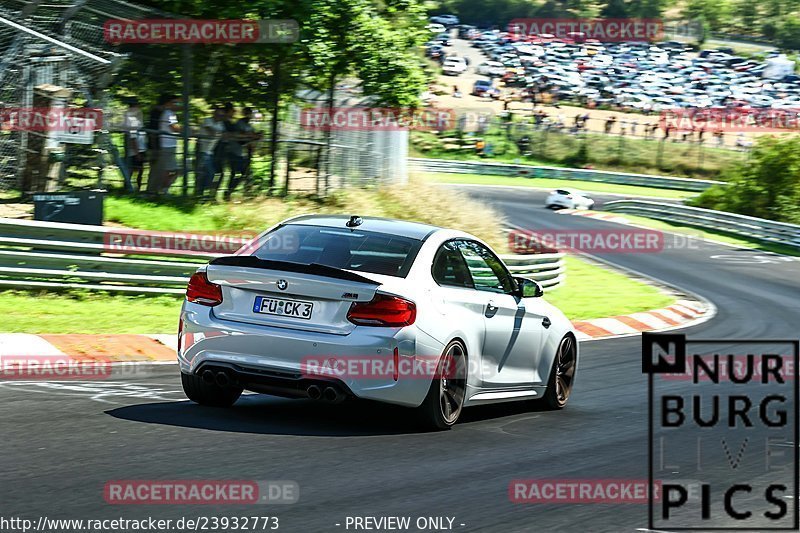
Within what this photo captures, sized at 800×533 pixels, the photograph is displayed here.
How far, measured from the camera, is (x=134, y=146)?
18.7m

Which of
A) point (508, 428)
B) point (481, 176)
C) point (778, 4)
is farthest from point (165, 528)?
point (778, 4)

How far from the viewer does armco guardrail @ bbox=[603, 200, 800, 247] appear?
38062mm

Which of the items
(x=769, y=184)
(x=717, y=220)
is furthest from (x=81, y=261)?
(x=769, y=184)

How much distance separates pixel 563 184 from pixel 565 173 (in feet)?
6.88

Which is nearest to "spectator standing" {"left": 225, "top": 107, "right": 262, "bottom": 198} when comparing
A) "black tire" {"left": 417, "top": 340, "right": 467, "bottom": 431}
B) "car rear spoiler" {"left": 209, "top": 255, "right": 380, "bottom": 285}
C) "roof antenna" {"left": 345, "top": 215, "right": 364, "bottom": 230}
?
"roof antenna" {"left": 345, "top": 215, "right": 364, "bottom": 230}

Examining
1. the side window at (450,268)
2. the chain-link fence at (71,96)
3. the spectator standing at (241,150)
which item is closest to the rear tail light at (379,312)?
the side window at (450,268)

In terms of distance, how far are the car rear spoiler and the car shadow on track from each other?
0.81 metres

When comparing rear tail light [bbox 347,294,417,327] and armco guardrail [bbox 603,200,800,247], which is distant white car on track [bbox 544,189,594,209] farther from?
rear tail light [bbox 347,294,417,327]

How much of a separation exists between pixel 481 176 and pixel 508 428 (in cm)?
5018

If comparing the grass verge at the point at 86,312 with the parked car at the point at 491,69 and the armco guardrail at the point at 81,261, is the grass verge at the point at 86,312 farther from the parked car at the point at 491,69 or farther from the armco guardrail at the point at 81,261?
the parked car at the point at 491,69

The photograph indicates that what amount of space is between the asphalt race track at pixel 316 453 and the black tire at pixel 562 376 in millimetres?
141

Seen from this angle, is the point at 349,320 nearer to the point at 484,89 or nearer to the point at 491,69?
the point at 484,89

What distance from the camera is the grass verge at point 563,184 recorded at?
56250mm

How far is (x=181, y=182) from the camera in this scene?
750 inches
